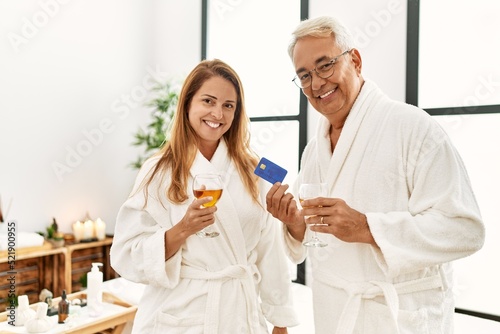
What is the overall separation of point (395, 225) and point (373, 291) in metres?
0.22

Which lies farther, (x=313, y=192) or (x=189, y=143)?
(x=189, y=143)

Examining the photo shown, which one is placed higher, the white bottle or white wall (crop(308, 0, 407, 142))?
white wall (crop(308, 0, 407, 142))

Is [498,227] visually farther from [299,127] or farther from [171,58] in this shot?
[171,58]

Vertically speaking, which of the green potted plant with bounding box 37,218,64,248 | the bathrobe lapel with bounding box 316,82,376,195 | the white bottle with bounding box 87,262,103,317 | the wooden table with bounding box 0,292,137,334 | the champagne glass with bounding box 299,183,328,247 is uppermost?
the bathrobe lapel with bounding box 316,82,376,195

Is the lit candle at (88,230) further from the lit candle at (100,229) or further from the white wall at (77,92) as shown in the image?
the white wall at (77,92)

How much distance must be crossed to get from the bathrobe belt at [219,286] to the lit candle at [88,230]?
8.74 ft

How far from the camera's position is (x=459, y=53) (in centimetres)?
302

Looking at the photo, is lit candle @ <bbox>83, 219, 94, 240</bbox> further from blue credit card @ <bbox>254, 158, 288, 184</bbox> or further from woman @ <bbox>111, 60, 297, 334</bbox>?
blue credit card @ <bbox>254, 158, 288, 184</bbox>

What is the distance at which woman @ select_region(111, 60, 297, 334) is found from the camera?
1625 millimetres

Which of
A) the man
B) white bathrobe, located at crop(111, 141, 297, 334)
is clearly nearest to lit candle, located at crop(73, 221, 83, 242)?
white bathrobe, located at crop(111, 141, 297, 334)

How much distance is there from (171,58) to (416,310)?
157 inches

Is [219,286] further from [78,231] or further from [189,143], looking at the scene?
[78,231]

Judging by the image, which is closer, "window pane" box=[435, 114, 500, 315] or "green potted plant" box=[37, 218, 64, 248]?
"window pane" box=[435, 114, 500, 315]

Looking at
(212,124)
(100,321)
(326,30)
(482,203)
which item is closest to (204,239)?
(212,124)
